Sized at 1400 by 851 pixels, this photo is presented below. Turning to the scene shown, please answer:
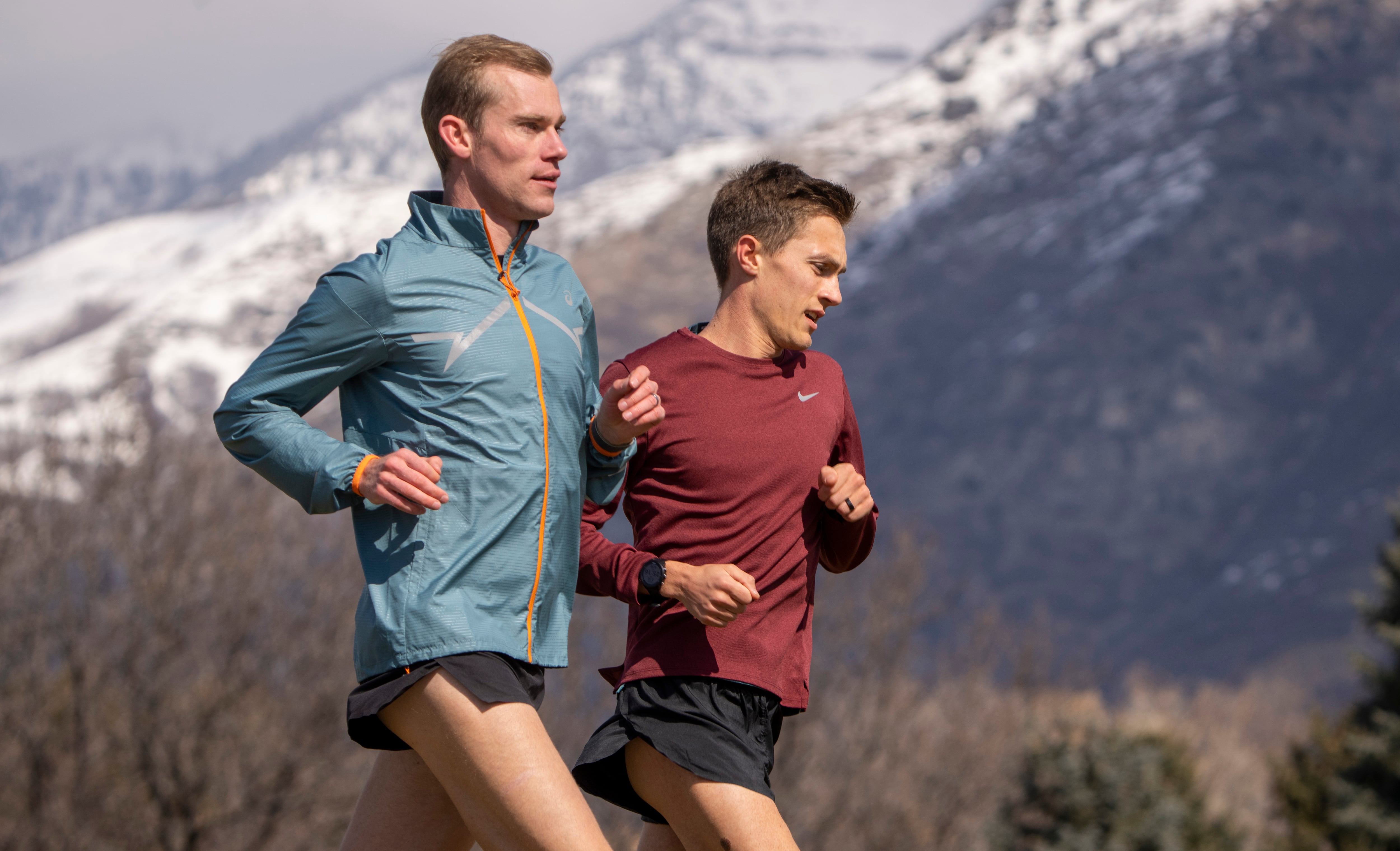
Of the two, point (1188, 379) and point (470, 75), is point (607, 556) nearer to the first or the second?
point (470, 75)

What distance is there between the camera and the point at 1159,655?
128750 mm

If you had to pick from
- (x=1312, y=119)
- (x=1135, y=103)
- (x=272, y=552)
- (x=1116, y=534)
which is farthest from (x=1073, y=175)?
(x=272, y=552)

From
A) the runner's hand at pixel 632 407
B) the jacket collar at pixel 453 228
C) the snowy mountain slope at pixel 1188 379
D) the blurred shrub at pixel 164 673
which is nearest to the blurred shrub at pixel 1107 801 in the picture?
the blurred shrub at pixel 164 673

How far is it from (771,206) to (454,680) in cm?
133

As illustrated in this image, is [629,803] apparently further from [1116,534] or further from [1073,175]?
[1073,175]

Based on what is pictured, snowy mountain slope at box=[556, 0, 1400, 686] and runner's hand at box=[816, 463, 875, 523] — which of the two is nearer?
runner's hand at box=[816, 463, 875, 523]

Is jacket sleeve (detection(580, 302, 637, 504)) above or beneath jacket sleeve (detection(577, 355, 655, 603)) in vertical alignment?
above

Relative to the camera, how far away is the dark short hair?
328cm

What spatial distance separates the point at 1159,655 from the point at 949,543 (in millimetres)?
27300

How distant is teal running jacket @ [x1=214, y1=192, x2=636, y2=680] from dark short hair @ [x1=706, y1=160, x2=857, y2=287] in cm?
51

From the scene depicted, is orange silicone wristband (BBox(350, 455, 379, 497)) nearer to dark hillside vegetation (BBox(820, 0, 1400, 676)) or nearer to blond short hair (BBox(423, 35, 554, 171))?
blond short hair (BBox(423, 35, 554, 171))

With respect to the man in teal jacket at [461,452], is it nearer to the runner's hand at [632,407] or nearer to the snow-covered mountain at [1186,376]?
the runner's hand at [632,407]

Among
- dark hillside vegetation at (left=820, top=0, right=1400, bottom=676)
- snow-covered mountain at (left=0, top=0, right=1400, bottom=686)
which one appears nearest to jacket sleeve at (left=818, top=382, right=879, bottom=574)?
dark hillside vegetation at (left=820, top=0, right=1400, bottom=676)

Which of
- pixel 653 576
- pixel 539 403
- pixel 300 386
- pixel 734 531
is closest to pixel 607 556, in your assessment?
pixel 653 576
